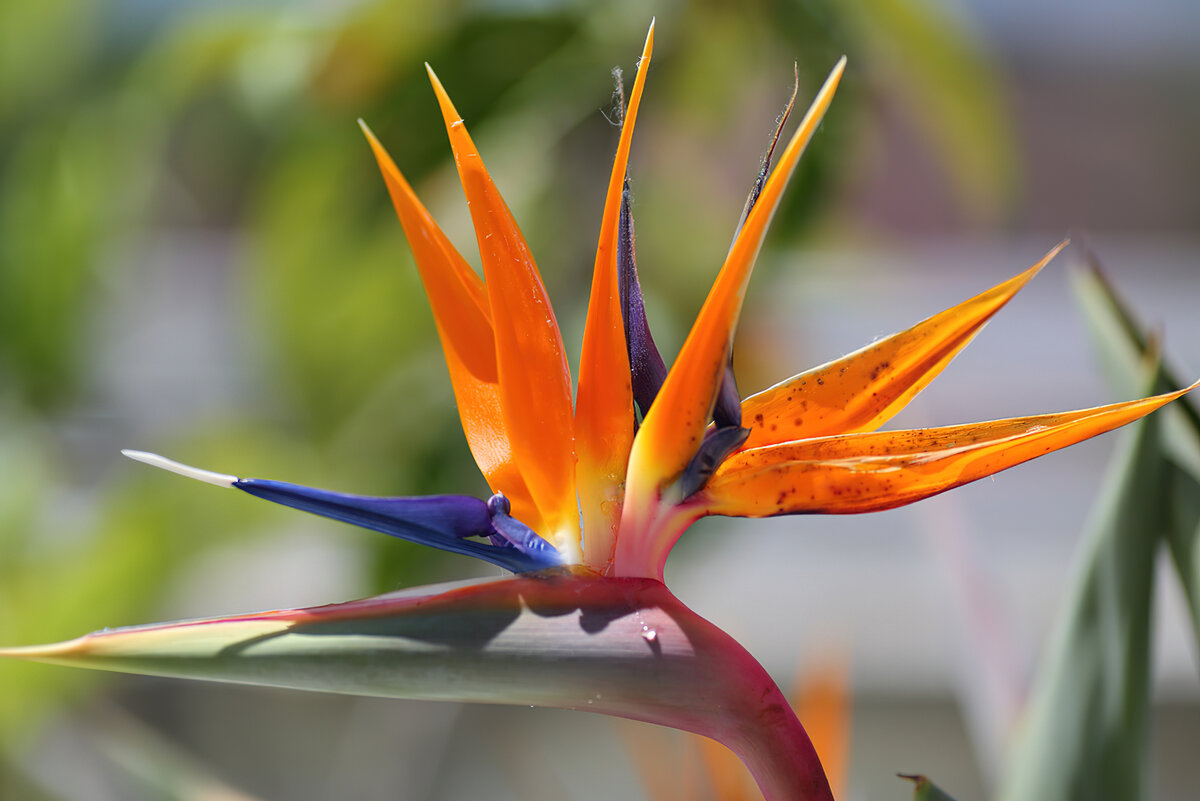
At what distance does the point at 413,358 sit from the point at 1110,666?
37.4 inches

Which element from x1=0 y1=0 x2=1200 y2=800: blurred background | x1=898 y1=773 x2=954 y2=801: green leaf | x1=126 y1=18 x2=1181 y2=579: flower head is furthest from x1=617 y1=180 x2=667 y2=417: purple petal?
x1=0 y1=0 x2=1200 y2=800: blurred background

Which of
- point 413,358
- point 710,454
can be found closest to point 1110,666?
point 710,454

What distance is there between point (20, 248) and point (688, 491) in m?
1.53

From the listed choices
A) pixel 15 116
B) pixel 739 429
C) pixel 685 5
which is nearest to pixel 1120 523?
pixel 739 429

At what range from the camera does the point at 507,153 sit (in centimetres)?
102

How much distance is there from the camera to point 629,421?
0.26 m

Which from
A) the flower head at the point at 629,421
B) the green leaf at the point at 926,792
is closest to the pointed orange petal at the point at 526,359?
the flower head at the point at 629,421

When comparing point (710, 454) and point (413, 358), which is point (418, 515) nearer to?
point (710, 454)

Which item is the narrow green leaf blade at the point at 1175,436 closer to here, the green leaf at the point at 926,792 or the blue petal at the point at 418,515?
the green leaf at the point at 926,792

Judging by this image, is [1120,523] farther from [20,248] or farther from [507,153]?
[20,248]

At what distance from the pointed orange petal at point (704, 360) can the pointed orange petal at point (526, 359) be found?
22mm

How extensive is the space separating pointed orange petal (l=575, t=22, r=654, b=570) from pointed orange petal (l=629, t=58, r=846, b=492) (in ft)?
0.03

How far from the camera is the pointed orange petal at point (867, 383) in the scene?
9.6 inches

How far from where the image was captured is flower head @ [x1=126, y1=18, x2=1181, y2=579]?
229mm
